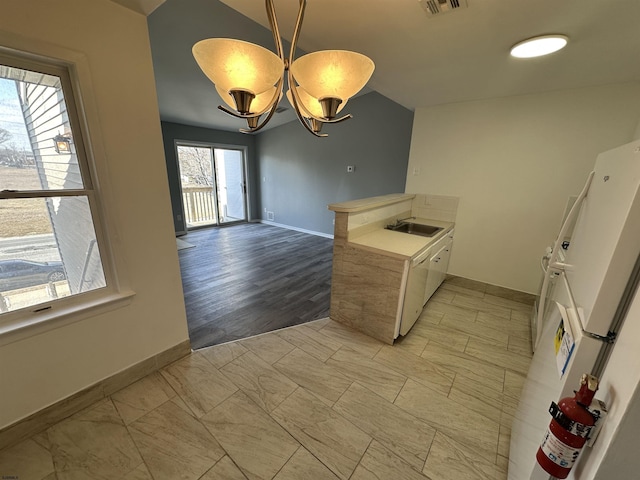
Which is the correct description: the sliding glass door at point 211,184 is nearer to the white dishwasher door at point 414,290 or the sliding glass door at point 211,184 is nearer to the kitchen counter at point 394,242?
the kitchen counter at point 394,242

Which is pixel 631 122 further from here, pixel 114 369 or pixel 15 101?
pixel 114 369

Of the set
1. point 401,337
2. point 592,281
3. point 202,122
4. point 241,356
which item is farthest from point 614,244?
point 202,122

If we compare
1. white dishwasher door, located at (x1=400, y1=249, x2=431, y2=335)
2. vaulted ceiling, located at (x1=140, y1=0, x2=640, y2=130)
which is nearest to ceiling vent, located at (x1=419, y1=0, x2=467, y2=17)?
vaulted ceiling, located at (x1=140, y1=0, x2=640, y2=130)

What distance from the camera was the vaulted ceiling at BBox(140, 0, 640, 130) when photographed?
138 cm

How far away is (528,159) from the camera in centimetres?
263

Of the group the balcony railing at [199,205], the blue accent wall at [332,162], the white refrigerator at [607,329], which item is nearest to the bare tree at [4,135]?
the white refrigerator at [607,329]

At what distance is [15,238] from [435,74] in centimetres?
312

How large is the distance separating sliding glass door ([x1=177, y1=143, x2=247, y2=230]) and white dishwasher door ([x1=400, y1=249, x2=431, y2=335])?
5504 millimetres

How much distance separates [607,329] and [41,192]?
2.31 m

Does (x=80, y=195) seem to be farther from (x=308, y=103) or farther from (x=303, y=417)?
(x=303, y=417)

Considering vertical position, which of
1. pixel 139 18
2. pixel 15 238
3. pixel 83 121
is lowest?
pixel 15 238

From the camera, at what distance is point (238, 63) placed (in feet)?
2.85

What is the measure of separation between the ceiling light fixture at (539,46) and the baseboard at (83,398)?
3180 millimetres

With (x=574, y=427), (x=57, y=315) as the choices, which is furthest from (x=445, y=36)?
(x=57, y=315)
